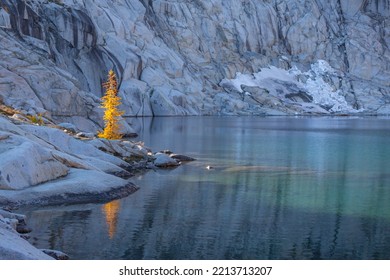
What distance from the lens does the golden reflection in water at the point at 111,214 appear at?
87.5 ft

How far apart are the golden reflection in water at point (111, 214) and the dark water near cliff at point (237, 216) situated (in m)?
0.05

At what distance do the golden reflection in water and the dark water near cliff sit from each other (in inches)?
2.1

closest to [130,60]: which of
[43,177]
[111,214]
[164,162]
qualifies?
[164,162]

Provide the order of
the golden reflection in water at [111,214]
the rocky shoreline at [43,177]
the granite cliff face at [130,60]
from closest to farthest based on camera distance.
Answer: the golden reflection in water at [111,214], the rocky shoreline at [43,177], the granite cliff face at [130,60]

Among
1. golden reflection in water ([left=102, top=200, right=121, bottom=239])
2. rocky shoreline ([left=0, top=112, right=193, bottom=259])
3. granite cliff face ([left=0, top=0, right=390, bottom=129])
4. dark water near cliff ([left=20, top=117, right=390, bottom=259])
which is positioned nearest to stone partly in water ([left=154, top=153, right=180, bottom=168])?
dark water near cliff ([left=20, top=117, right=390, bottom=259])

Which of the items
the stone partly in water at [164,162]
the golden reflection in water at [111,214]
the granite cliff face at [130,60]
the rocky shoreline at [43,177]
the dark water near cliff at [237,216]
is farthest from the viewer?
the granite cliff face at [130,60]

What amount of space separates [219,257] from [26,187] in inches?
554

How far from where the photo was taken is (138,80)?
141 m

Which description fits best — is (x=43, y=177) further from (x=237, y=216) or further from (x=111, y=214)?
(x=237, y=216)

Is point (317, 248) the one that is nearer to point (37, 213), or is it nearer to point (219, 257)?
point (219, 257)

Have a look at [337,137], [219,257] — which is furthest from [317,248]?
[337,137]

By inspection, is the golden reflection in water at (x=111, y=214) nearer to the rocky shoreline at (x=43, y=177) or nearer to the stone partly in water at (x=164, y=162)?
the rocky shoreline at (x=43, y=177)

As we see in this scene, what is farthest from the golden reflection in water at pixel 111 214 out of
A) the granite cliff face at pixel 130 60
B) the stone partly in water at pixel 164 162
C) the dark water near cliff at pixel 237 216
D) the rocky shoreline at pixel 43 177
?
the granite cliff face at pixel 130 60

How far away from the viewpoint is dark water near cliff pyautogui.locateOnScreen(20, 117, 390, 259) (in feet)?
78.4
